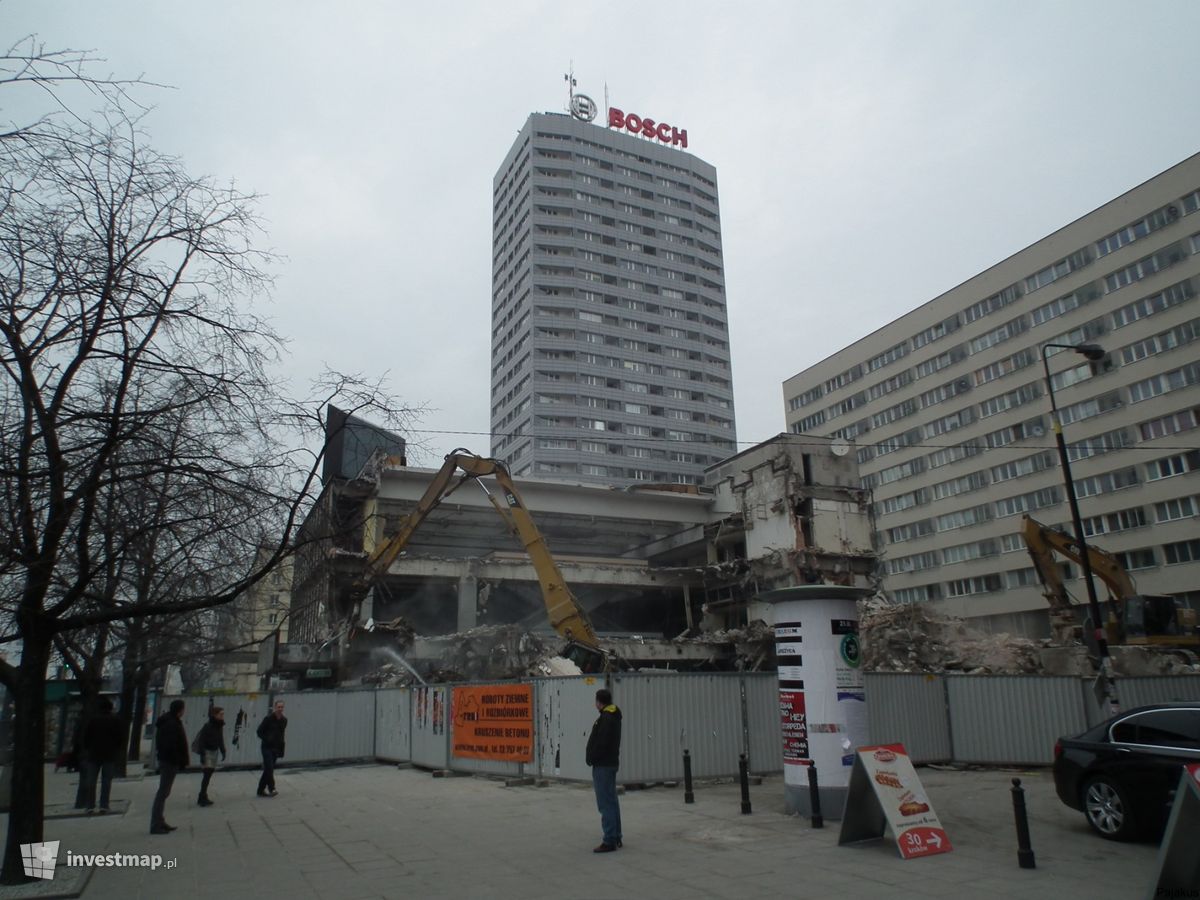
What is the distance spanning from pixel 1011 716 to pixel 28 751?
16.3m

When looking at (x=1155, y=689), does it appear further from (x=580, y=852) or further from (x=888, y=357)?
(x=888, y=357)

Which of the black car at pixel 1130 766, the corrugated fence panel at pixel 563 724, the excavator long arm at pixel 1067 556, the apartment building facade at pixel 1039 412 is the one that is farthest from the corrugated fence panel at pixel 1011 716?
the apartment building facade at pixel 1039 412

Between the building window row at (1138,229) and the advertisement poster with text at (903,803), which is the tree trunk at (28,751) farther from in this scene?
the building window row at (1138,229)

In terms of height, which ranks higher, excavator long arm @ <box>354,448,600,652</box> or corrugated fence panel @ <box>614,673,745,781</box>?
excavator long arm @ <box>354,448,600,652</box>

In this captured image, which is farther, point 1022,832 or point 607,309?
point 607,309

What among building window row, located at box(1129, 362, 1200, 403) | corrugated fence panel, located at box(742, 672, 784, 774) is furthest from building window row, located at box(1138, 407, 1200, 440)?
corrugated fence panel, located at box(742, 672, 784, 774)

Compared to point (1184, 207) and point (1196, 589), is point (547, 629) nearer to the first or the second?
point (1196, 589)

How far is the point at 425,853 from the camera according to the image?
8.90m

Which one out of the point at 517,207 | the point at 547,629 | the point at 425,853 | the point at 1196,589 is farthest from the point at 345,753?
the point at 517,207

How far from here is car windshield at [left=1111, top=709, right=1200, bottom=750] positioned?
8.59m

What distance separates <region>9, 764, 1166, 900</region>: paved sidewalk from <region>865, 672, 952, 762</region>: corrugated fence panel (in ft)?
8.41

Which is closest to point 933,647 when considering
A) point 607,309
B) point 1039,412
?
point 1039,412

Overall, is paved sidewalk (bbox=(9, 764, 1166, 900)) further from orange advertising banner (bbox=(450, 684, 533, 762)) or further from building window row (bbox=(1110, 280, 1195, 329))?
building window row (bbox=(1110, 280, 1195, 329))

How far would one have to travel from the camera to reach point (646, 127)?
11681 centimetres
